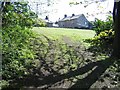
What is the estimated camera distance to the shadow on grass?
7.45m

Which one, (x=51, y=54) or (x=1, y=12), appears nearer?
(x=1, y=12)

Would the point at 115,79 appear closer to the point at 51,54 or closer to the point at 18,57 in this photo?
the point at 18,57

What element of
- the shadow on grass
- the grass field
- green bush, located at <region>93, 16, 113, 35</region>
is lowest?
the shadow on grass

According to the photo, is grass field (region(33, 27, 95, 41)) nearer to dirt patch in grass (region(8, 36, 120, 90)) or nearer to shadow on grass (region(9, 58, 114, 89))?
dirt patch in grass (region(8, 36, 120, 90))

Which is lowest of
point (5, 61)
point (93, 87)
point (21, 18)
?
point (93, 87)

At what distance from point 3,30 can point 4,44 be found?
0.40 m

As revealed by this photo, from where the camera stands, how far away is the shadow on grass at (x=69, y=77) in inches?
293

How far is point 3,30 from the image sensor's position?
696 centimetres

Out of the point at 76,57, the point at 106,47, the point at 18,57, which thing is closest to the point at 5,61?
the point at 18,57

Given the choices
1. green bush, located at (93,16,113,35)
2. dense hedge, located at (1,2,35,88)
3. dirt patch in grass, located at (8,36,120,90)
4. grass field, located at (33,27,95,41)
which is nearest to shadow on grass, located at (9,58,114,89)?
dirt patch in grass, located at (8,36,120,90)

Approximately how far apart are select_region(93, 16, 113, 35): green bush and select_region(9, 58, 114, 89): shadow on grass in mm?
7602

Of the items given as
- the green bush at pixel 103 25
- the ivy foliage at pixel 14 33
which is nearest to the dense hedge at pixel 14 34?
the ivy foliage at pixel 14 33

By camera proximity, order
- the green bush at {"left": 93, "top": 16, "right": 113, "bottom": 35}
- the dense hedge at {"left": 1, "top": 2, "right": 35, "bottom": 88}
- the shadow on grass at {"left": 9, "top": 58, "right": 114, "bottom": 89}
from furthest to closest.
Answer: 1. the green bush at {"left": 93, "top": 16, "right": 113, "bottom": 35}
2. the shadow on grass at {"left": 9, "top": 58, "right": 114, "bottom": 89}
3. the dense hedge at {"left": 1, "top": 2, "right": 35, "bottom": 88}

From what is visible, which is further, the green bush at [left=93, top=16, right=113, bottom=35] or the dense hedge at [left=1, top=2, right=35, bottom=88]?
the green bush at [left=93, top=16, right=113, bottom=35]
